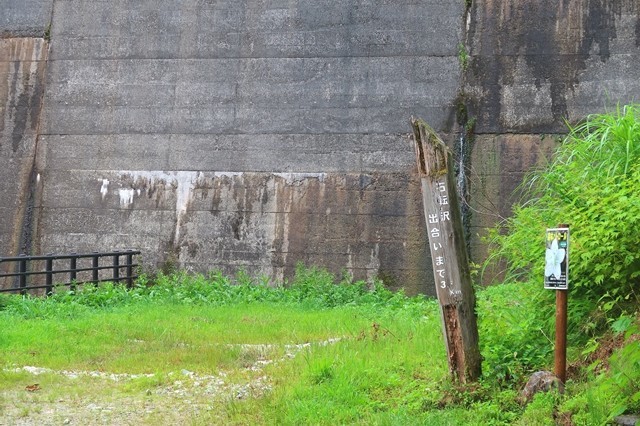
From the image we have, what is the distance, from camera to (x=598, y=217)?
6.98 metres

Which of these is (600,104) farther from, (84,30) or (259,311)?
(84,30)

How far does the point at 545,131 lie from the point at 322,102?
13.9 ft

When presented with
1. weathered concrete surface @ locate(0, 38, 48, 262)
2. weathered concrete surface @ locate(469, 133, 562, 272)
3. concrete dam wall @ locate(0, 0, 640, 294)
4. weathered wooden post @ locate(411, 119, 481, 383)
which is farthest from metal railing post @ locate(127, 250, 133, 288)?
weathered wooden post @ locate(411, 119, 481, 383)

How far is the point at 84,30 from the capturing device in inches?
690

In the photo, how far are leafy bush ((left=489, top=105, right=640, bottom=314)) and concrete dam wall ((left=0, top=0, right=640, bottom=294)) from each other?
7354 millimetres

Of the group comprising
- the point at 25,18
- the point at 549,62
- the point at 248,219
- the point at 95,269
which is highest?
the point at 25,18

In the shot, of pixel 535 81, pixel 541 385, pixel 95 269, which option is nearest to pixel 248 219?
pixel 95 269

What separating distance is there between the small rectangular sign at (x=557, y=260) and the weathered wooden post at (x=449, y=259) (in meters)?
0.67

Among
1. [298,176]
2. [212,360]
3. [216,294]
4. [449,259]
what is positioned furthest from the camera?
[298,176]

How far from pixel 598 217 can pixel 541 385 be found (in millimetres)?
1891

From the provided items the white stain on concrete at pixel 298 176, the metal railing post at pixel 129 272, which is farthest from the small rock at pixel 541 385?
the metal railing post at pixel 129 272

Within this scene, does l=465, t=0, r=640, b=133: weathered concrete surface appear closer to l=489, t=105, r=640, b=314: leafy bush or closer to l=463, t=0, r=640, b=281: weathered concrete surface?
l=463, t=0, r=640, b=281: weathered concrete surface

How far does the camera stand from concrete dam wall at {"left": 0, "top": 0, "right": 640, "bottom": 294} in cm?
1545

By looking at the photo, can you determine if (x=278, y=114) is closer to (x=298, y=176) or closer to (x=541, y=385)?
(x=298, y=176)
